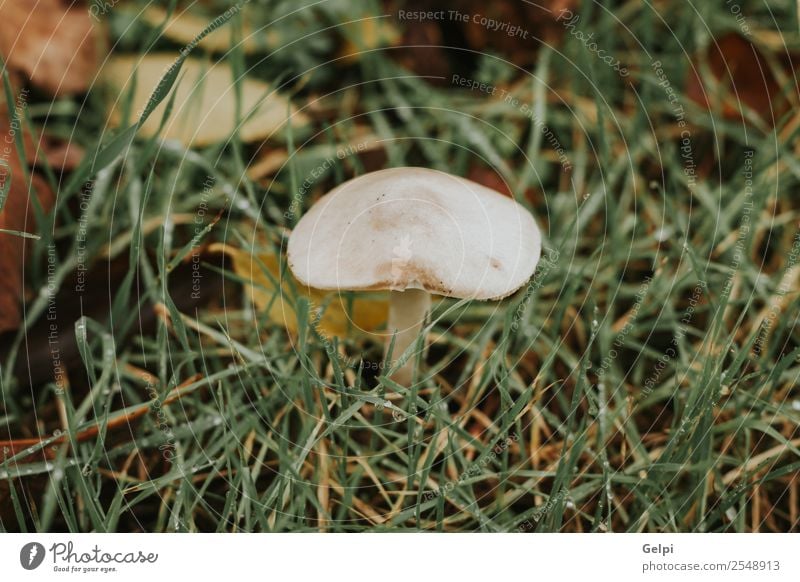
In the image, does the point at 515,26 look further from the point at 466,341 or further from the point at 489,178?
the point at 466,341

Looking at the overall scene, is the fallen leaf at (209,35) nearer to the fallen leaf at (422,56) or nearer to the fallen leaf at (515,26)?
the fallen leaf at (422,56)

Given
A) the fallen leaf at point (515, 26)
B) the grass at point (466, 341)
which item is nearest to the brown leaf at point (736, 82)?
the grass at point (466, 341)

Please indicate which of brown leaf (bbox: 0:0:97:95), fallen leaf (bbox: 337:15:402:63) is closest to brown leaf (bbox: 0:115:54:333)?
brown leaf (bbox: 0:0:97:95)

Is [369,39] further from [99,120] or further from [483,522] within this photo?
[483,522]

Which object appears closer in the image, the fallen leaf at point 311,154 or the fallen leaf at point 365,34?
the fallen leaf at point 311,154

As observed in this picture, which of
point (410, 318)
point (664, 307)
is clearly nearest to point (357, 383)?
point (410, 318)

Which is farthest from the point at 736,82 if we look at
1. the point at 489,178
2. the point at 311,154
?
the point at 311,154

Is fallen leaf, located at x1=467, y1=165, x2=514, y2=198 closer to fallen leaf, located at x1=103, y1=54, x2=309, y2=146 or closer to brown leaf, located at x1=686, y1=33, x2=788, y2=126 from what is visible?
fallen leaf, located at x1=103, y1=54, x2=309, y2=146
